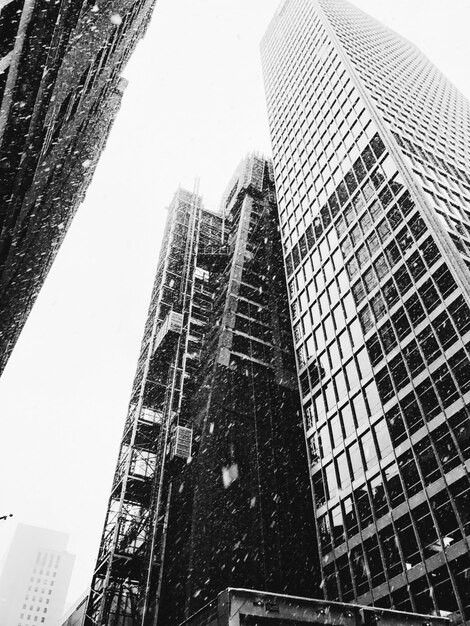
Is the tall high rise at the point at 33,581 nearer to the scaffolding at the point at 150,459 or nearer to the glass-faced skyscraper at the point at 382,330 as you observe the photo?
the scaffolding at the point at 150,459

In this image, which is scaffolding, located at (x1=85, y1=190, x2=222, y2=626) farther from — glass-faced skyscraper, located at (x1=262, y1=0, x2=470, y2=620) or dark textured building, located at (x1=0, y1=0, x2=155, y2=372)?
dark textured building, located at (x1=0, y1=0, x2=155, y2=372)

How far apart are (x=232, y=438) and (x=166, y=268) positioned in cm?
1979

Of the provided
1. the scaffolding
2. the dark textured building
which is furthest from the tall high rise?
the dark textured building

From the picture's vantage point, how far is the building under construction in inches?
977

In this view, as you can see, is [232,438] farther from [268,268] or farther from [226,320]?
[268,268]

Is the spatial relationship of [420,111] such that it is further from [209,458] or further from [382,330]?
[209,458]

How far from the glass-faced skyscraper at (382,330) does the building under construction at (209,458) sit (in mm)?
1915

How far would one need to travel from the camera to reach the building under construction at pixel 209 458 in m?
24.8

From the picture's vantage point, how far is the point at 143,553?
91.6ft

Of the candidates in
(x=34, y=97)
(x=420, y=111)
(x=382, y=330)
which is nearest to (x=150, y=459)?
(x=382, y=330)

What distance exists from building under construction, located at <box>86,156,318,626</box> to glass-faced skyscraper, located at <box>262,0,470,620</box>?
1.92 meters

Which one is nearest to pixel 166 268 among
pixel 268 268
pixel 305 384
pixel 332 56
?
pixel 268 268

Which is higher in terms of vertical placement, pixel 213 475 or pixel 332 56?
pixel 332 56

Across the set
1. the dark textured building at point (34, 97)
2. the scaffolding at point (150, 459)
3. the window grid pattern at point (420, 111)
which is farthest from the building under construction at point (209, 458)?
the dark textured building at point (34, 97)
